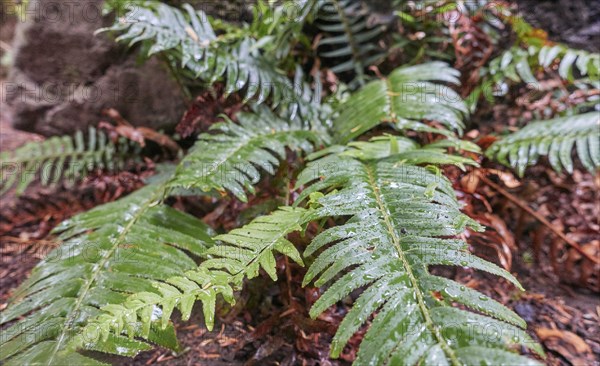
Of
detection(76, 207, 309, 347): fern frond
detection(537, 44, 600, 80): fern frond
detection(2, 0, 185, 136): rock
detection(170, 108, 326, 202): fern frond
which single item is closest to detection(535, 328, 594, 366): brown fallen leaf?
detection(76, 207, 309, 347): fern frond

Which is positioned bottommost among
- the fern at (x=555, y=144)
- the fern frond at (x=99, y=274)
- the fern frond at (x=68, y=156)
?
the fern frond at (x=99, y=274)

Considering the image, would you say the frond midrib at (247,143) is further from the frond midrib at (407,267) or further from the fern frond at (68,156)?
the fern frond at (68,156)

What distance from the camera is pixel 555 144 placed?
79.9 inches

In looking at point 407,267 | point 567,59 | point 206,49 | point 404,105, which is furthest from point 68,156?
point 567,59

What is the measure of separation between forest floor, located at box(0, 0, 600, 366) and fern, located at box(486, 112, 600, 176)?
163 mm

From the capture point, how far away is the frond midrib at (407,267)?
901mm

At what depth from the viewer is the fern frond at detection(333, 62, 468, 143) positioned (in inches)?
78.7

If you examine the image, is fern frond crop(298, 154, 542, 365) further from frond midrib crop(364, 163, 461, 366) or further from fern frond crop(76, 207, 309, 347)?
fern frond crop(76, 207, 309, 347)

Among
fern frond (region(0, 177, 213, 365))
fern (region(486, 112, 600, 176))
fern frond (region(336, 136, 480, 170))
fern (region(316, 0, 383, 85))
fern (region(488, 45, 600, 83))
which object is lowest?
fern frond (region(0, 177, 213, 365))

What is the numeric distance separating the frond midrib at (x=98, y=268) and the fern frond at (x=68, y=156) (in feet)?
3.35

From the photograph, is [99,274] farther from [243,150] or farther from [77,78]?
[77,78]

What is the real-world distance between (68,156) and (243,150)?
1842mm

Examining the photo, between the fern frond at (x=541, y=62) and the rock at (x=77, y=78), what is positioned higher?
the fern frond at (x=541, y=62)

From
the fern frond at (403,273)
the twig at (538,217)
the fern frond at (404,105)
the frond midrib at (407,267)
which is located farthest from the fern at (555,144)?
the frond midrib at (407,267)
